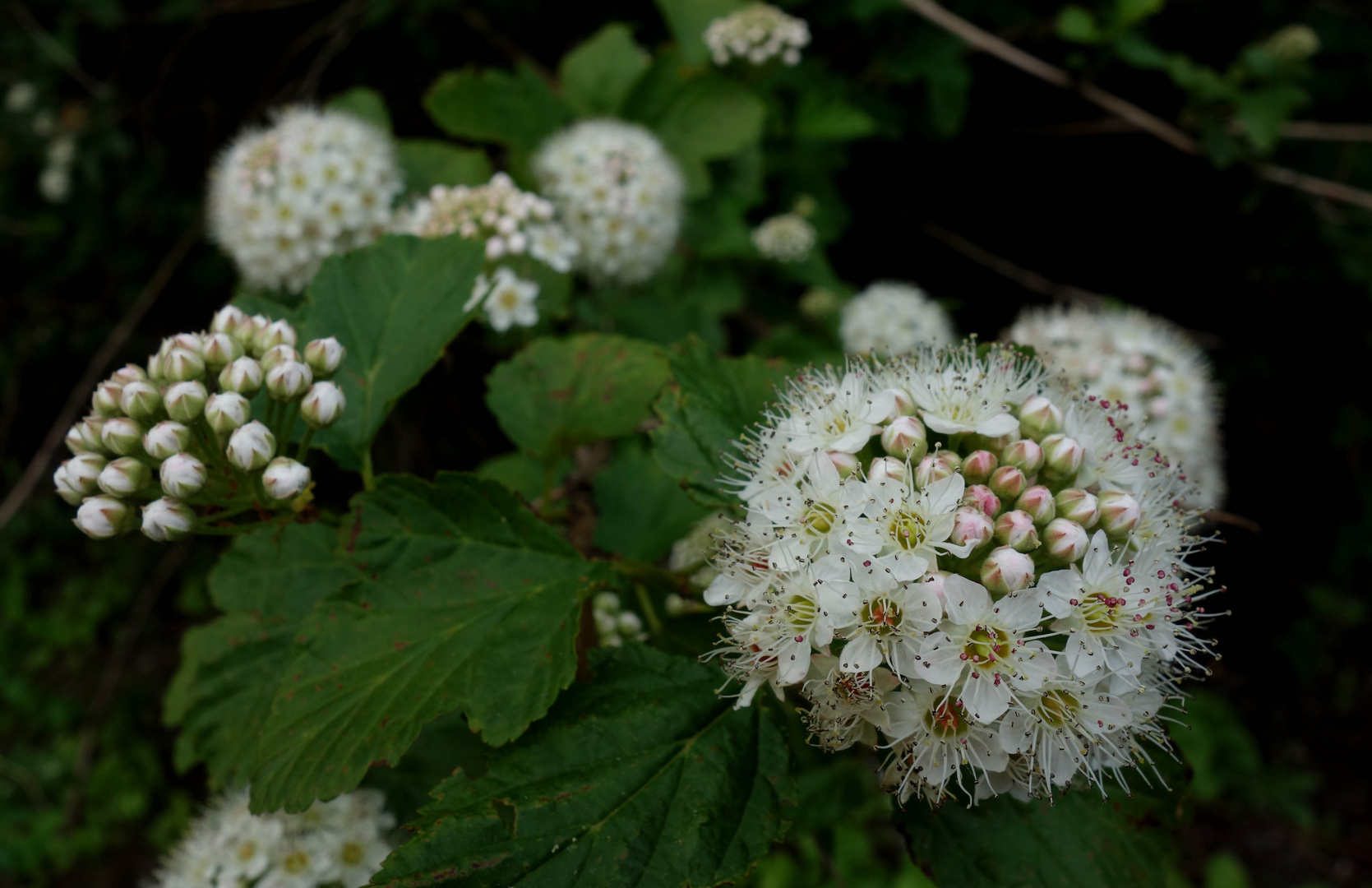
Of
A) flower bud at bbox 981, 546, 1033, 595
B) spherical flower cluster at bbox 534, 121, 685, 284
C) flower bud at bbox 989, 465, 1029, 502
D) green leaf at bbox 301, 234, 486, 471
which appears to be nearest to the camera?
flower bud at bbox 981, 546, 1033, 595

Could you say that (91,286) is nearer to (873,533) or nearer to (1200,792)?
(873,533)

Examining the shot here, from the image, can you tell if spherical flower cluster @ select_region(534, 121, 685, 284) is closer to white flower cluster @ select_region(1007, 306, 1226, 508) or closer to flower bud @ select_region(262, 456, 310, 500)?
white flower cluster @ select_region(1007, 306, 1226, 508)

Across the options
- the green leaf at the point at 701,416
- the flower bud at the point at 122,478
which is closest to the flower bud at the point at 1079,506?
the green leaf at the point at 701,416

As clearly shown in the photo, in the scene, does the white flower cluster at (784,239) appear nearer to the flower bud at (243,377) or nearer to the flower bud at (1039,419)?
the flower bud at (1039,419)

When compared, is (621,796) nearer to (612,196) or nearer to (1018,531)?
(1018,531)

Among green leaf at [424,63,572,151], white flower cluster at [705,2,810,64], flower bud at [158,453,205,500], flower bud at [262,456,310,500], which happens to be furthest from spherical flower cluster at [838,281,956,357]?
flower bud at [158,453,205,500]

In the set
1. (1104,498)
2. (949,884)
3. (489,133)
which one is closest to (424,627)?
(949,884)

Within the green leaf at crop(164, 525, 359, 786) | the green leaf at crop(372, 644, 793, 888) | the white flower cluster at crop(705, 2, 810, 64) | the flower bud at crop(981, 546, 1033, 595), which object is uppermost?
the white flower cluster at crop(705, 2, 810, 64)
